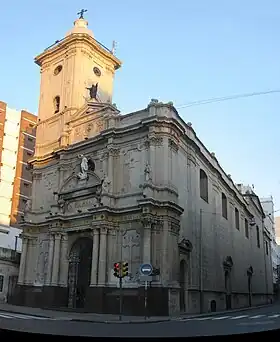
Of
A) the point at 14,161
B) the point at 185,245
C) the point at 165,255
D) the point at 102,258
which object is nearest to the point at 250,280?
the point at 185,245

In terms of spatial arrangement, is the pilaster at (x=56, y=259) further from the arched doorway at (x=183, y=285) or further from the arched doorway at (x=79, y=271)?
the arched doorway at (x=183, y=285)

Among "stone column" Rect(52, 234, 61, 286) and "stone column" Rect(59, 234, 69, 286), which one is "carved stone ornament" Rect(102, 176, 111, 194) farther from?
"stone column" Rect(52, 234, 61, 286)

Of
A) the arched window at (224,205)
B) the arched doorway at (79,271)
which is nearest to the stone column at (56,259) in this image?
the arched doorway at (79,271)

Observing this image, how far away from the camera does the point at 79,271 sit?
104 ft

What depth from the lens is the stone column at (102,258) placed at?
2736 cm

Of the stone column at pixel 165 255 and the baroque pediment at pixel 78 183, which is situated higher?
the baroque pediment at pixel 78 183

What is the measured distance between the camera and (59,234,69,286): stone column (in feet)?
102

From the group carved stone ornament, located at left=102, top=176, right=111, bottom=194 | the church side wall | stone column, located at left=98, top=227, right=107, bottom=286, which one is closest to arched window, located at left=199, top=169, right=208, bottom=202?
the church side wall

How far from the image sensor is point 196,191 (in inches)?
1277

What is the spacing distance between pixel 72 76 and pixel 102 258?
56.4 ft

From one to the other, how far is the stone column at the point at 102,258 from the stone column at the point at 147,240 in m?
3.11

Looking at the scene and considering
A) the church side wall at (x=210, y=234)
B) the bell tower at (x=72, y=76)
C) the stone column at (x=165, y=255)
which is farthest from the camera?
the bell tower at (x=72, y=76)

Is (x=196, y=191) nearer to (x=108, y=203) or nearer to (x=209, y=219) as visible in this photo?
(x=209, y=219)

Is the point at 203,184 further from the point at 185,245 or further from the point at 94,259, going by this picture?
the point at 94,259
